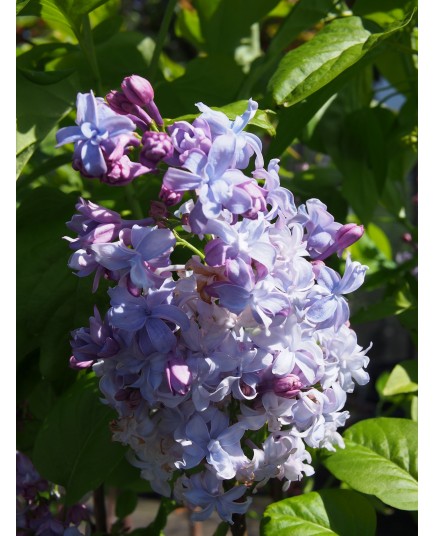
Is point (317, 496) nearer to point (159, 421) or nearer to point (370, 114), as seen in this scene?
point (159, 421)

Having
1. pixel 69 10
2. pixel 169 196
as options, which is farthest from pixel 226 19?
pixel 169 196

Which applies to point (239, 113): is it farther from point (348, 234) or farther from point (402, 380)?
point (402, 380)

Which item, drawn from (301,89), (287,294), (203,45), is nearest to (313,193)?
(203,45)


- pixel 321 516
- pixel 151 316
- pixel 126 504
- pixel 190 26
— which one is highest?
pixel 151 316

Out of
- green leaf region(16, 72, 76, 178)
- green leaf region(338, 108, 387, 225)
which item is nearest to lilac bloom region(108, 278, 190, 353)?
green leaf region(16, 72, 76, 178)

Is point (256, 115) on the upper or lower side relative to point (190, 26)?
upper
